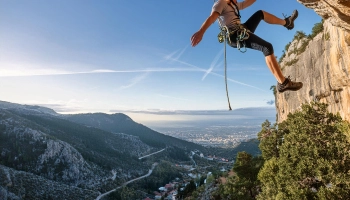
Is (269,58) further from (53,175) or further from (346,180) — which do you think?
(53,175)

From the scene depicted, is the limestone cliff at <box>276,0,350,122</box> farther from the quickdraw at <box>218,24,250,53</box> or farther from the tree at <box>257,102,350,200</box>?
the quickdraw at <box>218,24,250,53</box>

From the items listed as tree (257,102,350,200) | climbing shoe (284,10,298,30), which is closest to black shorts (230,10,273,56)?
climbing shoe (284,10,298,30)

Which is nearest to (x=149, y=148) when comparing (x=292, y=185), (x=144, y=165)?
(x=144, y=165)

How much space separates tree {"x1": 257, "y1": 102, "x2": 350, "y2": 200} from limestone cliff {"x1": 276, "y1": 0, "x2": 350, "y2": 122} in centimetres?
146

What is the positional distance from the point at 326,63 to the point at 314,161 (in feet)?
25.6

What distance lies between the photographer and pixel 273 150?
25.5m

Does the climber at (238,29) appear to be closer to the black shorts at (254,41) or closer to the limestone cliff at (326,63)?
the black shorts at (254,41)

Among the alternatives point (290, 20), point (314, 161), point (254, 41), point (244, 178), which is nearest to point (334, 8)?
point (290, 20)

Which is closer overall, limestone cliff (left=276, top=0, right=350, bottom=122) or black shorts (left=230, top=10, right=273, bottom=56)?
black shorts (left=230, top=10, right=273, bottom=56)

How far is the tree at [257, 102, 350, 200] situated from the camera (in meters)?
13.9

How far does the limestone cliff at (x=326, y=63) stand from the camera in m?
6.69

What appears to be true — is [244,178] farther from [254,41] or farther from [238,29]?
[238,29]

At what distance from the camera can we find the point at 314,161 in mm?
15117

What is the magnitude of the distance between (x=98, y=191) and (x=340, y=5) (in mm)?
108010
